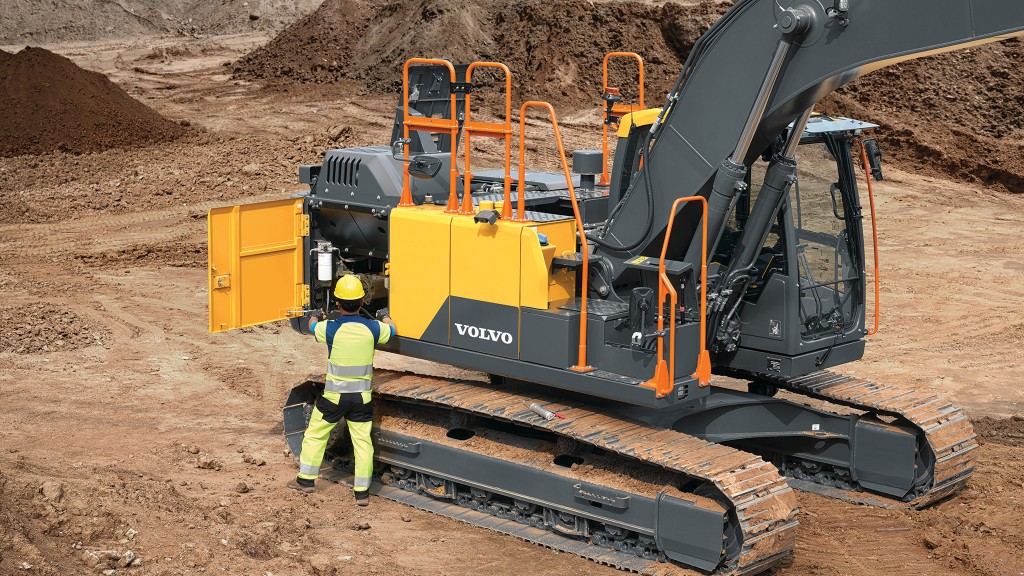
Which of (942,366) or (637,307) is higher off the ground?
(637,307)

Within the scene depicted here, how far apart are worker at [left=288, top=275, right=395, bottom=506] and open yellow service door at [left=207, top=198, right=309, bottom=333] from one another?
91 centimetres

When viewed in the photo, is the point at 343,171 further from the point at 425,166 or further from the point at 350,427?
the point at 350,427

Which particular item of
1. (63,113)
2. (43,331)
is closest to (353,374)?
(43,331)

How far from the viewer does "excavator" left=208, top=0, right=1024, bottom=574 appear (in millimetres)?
8227

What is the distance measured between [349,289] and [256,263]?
3.65ft

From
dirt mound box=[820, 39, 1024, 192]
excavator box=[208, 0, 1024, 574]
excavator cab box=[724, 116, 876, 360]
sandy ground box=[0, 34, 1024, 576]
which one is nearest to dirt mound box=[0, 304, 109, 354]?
sandy ground box=[0, 34, 1024, 576]

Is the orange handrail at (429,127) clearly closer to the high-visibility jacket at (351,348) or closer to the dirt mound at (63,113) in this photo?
the high-visibility jacket at (351,348)

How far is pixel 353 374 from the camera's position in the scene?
957 centimetres

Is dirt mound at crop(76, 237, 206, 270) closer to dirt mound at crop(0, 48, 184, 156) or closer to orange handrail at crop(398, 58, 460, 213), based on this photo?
dirt mound at crop(0, 48, 184, 156)

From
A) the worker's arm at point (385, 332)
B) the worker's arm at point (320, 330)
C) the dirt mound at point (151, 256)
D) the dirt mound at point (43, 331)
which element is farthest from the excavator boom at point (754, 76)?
the dirt mound at point (151, 256)

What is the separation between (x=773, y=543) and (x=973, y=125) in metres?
20.3

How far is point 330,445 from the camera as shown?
10.3 metres

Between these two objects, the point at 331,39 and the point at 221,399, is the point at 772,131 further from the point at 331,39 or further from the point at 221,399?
the point at 331,39

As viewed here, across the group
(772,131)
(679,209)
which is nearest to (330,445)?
(679,209)
